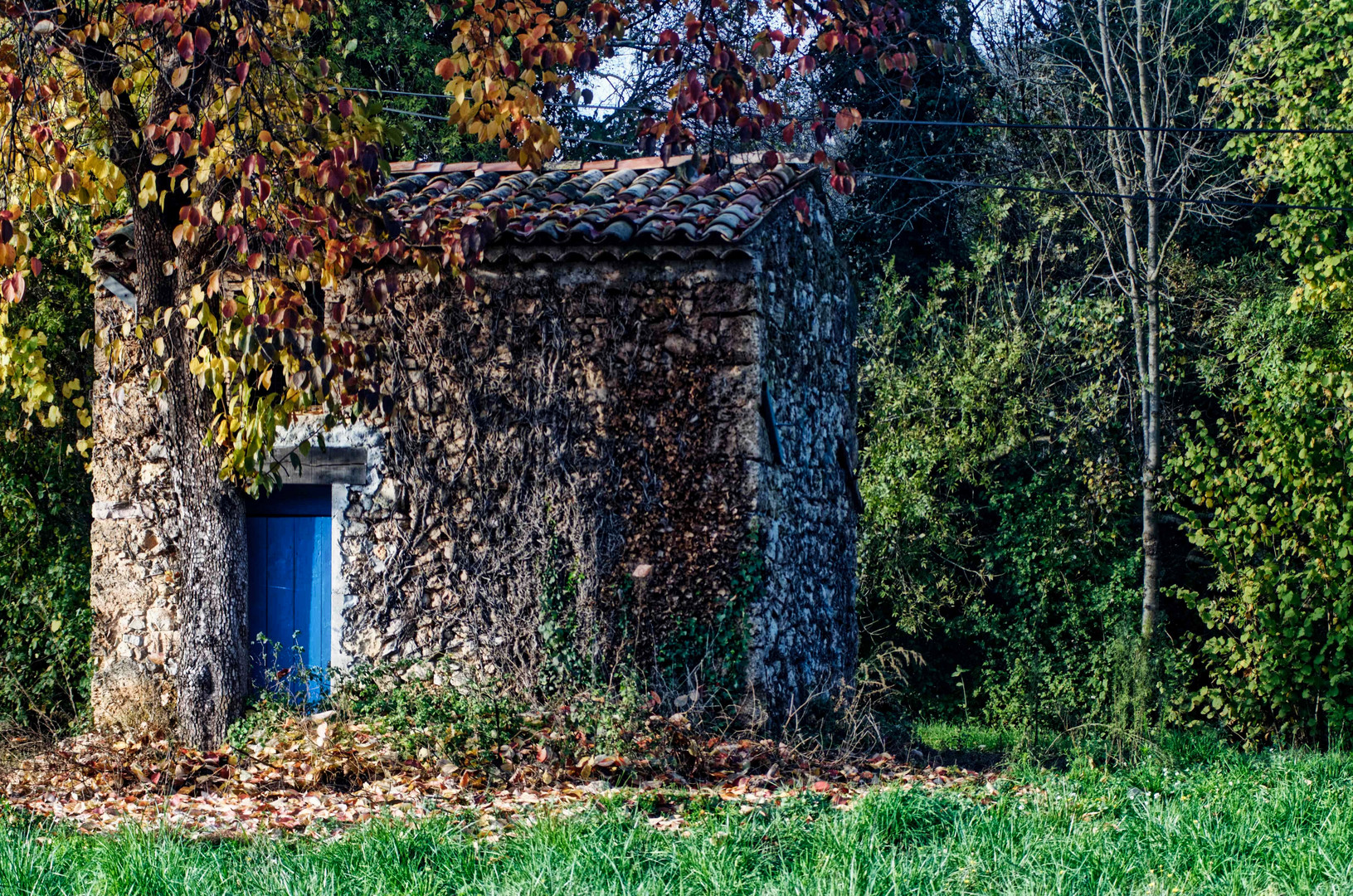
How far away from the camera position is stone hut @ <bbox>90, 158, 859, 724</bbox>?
8.00 meters

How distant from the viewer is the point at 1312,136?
1079 centimetres

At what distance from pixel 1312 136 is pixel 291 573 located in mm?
9270

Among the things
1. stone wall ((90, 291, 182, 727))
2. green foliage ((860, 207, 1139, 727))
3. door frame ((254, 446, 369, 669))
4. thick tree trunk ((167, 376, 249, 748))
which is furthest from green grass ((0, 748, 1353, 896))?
green foliage ((860, 207, 1139, 727))

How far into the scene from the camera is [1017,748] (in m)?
8.08

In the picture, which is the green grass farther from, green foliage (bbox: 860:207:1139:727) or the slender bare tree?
green foliage (bbox: 860:207:1139:727)

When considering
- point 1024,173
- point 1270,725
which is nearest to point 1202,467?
point 1270,725

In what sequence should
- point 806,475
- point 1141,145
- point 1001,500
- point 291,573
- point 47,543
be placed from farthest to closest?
1. point 1001,500
2. point 1141,145
3. point 47,543
4. point 806,475
5. point 291,573

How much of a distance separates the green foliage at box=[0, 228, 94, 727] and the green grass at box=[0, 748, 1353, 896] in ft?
19.3

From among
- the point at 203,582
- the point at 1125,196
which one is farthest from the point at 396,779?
the point at 1125,196

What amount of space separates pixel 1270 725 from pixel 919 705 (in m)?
4.08

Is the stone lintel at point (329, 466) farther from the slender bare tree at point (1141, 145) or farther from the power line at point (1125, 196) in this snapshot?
the slender bare tree at point (1141, 145)

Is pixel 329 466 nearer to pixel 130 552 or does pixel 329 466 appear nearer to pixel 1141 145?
pixel 130 552

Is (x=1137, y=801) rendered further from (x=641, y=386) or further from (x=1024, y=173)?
(x=1024, y=173)

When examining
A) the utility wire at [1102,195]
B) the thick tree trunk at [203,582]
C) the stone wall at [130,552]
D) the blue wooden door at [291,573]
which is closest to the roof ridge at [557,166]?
the utility wire at [1102,195]
